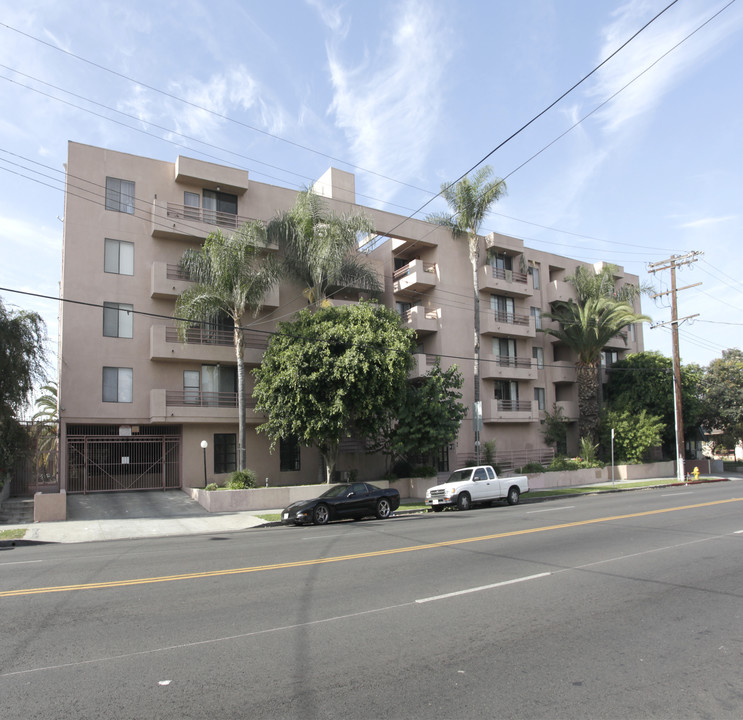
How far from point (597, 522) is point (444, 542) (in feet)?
16.4

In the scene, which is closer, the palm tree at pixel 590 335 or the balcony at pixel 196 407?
the balcony at pixel 196 407

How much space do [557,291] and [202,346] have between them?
24.3m

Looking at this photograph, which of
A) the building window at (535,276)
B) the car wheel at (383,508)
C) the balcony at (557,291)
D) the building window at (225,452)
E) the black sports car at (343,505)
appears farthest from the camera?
the balcony at (557,291)

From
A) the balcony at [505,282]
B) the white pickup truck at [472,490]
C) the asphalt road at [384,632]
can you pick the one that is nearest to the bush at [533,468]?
the white pickup truck at [472,490]

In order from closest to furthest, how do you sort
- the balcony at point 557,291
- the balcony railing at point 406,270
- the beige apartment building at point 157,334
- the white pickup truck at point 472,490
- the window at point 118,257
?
the white pickup truck at point 472,490
the beige apartment building at point 157,334
the window at point 118,257
the balcony railing at point 406,270
the balcony at point 557,291

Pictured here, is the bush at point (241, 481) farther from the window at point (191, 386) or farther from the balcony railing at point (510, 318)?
the balcony railing at point (510, 318)

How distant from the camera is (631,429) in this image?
122 feet

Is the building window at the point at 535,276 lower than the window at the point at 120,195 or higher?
lower

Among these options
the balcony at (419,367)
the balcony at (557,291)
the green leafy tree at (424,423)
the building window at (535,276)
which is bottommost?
the green leafy tree at (424,423)

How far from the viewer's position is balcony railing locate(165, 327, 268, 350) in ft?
87.3

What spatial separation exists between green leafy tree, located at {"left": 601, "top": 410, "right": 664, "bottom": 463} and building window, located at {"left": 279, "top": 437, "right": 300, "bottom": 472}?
20.1 m

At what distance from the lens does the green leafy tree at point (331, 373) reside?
2294 cm

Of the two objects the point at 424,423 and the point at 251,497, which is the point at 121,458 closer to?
the point at 251,497

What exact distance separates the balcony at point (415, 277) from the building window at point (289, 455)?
34.9 feet
